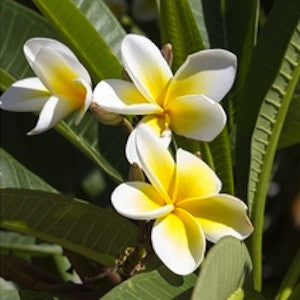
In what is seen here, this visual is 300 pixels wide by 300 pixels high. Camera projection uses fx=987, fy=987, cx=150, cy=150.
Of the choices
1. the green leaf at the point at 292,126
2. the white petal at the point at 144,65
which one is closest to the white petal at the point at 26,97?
the white petal at the point at 144,65

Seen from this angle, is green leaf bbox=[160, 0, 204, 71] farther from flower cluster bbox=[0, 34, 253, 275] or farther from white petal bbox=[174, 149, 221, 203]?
white petal bbox=[174, 149, 221, 203]

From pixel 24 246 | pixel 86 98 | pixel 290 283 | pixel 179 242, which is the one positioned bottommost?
pixel 24 246

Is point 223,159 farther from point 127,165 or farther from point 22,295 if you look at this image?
point 22,295

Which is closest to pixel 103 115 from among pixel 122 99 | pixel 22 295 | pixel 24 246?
pixel 122 99

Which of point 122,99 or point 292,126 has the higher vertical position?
point 122,99

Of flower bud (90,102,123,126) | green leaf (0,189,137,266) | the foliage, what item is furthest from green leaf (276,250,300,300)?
flower bud (90,102,123,126)

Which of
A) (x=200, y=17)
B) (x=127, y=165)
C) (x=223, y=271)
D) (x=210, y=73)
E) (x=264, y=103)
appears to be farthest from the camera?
(x=200, y=17)
